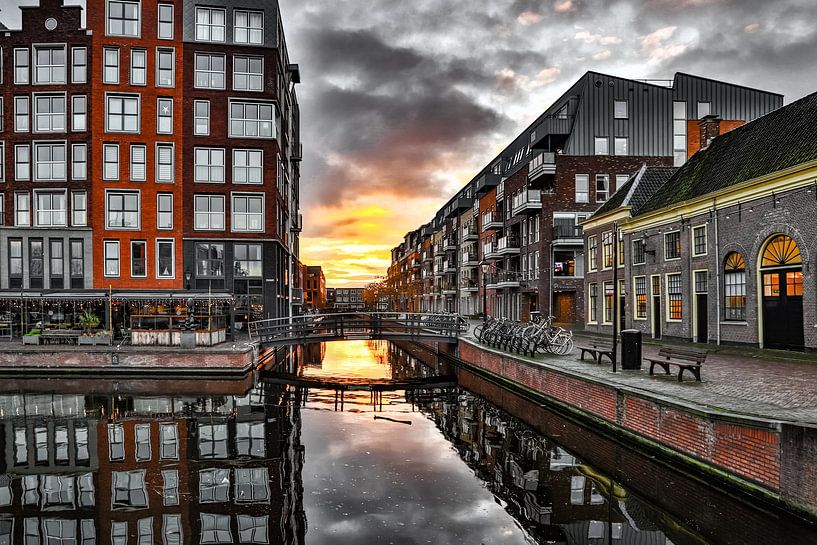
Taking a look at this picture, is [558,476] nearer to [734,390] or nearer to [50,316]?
[734,390]

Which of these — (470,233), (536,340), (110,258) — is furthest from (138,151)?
(470,233)

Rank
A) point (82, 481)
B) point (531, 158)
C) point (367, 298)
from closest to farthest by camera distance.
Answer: point (82, 481) → point (531, 158) → point (367, 298)

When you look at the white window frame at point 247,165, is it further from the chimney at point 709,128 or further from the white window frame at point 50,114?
the chimney at point 709,128

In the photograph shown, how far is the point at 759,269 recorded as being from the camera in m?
19.7

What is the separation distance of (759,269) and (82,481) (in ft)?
68.7

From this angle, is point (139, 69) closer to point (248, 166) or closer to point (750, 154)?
point (248, 166)

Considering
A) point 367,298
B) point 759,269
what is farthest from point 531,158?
point 367,298

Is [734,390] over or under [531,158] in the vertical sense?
under

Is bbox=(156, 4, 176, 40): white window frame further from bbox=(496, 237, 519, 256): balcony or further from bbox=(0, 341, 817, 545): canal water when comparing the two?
bbox=(496, 237, 519, 256): balcony

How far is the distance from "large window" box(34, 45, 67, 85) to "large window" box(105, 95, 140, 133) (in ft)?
10.8

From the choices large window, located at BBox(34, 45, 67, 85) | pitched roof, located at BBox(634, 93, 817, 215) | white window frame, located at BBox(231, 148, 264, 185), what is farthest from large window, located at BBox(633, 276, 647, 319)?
large window, located at BBox(34, 45, 67, 85)

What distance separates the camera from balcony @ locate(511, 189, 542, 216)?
131ft

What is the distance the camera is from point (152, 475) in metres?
10.9

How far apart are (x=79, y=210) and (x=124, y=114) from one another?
6477 mm
